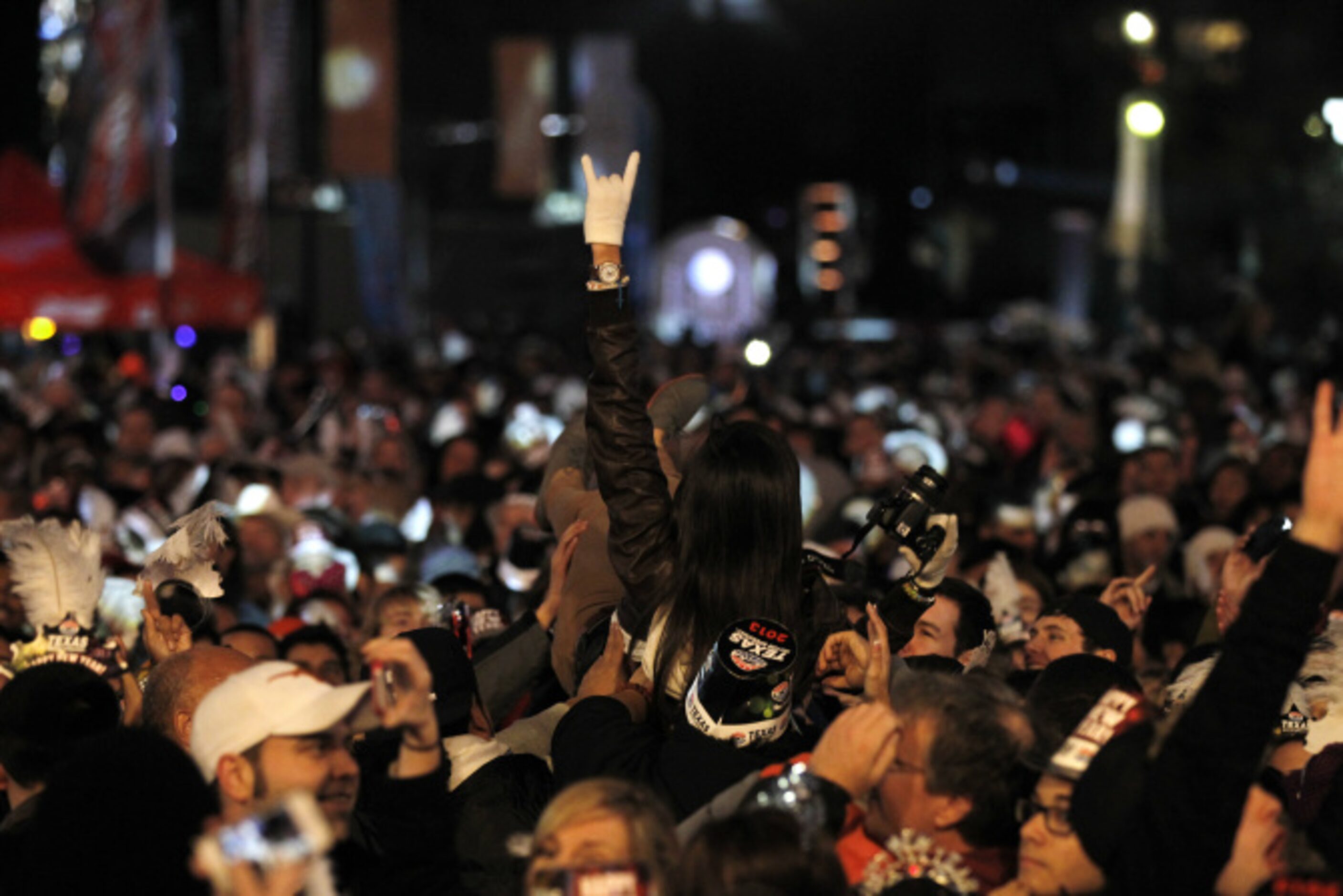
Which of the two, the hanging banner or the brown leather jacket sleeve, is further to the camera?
the hanging banner

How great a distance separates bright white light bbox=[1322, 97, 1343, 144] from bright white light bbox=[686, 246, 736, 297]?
32155 millimetres

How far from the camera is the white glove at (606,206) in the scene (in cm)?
429

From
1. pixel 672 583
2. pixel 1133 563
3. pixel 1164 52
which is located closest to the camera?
pixel 672 583

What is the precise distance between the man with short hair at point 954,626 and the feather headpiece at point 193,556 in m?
2.04

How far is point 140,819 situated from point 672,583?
1341mm

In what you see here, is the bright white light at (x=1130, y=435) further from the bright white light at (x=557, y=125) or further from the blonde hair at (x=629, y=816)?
the bright white light at (x=557, y=125)

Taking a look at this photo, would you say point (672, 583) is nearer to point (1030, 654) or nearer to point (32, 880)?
point (32, 880)

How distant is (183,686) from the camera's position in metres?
4.13

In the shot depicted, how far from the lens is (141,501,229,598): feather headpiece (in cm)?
516

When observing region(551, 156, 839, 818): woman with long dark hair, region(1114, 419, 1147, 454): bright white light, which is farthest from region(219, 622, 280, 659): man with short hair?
region(1114, 419, 1147, 454): bright white light

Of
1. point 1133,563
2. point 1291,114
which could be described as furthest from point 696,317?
point 1133,563

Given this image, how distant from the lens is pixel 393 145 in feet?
84.8

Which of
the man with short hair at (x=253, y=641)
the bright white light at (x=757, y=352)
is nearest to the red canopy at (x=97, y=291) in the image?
the bright white light at (x=757, y=352)

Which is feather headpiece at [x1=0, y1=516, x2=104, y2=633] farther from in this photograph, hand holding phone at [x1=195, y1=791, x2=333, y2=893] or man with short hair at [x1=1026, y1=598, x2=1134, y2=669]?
man with short hair at [x1=1026, y1=598, x2=1134, y2=669]
